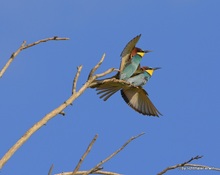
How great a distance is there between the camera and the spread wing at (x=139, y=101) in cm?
646

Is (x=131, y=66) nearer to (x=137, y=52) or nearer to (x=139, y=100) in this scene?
(x=137, y=52)

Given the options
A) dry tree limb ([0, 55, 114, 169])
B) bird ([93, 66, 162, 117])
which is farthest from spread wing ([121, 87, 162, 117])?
dry tree limb ([0, 55, 114, 169])

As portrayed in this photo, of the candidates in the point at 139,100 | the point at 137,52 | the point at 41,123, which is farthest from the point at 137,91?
the point at 41,123

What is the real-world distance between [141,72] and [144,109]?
676mm

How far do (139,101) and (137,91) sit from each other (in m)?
0.11

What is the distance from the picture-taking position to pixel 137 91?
21.5 ft

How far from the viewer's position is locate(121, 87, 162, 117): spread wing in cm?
646

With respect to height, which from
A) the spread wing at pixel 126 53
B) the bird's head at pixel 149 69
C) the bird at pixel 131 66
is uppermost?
the bird's head at pixel 149 69

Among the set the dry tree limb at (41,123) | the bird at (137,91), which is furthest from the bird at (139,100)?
the dry tree limb at (41,123)

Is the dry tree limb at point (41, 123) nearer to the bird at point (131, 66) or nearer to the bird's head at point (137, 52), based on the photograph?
the bird at point (131, 66)

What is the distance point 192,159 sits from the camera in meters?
3.23

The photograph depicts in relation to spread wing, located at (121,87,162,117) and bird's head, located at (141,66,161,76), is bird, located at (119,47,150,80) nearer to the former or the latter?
bird's head, located at (141,66,161,76)

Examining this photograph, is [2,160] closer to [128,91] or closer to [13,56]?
[13,56]

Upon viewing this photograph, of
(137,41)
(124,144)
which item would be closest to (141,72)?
(137,41)
